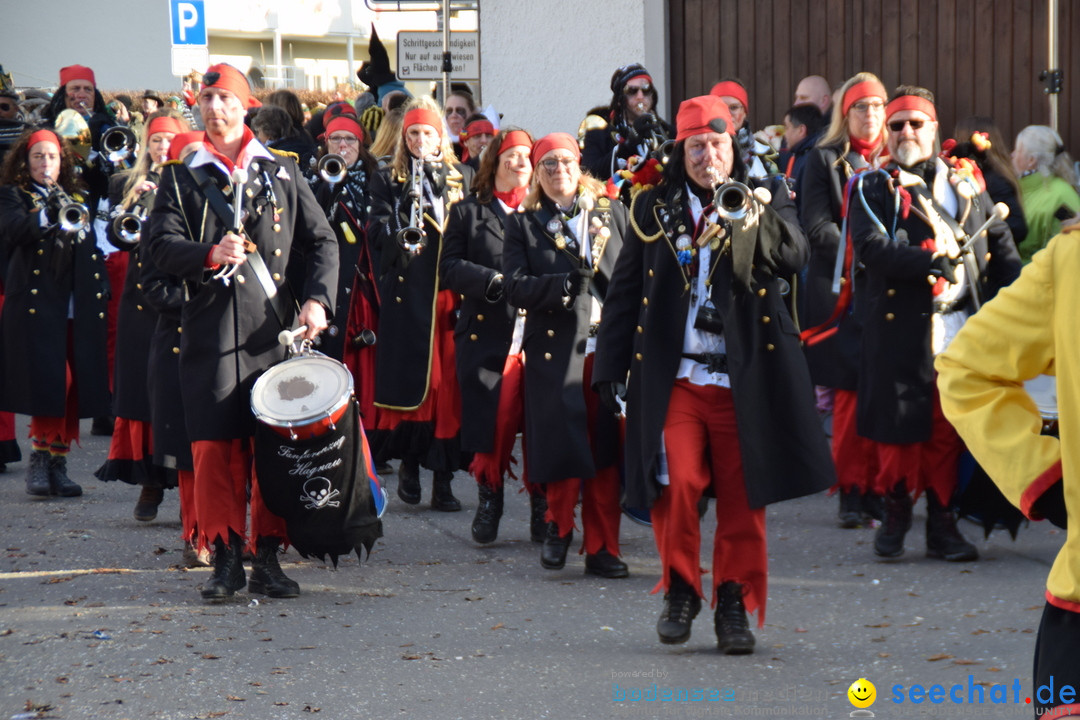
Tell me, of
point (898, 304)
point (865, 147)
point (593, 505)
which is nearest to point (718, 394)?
point (593, 505)

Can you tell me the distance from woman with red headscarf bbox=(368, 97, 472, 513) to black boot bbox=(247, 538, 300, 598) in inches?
80.6

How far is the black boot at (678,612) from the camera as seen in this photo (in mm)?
5273

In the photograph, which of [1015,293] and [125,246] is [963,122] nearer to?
[125,246]

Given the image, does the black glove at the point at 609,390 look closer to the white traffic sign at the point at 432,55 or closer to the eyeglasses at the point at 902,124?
the eyeglasses at the point at 902,124

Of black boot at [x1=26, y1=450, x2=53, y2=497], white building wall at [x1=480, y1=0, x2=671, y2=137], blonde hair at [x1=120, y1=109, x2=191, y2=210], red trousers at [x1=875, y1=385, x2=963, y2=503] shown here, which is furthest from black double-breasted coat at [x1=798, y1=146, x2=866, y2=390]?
white building wall at [x1=480, y1=0, x2=671, y2=137]

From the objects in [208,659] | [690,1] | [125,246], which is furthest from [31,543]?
[690,1]

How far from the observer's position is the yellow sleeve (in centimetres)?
260

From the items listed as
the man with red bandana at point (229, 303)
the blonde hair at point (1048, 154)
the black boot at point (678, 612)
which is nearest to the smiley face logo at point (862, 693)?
the black boot at point (678, 612)

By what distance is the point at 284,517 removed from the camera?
5.96 m

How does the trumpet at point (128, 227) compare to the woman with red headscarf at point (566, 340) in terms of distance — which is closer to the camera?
the woman with red headscarf at point (566, 340)

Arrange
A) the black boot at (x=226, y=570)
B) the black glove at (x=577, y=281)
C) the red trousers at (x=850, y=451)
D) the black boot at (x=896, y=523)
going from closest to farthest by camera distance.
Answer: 1. the black boot at (x=226, y=570)
2. the black glove at (x=577, y=281)
3. the black boot at (x=896, y=523)
4. the red trousers at (x=850, y=451)

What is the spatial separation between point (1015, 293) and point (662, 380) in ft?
8.72

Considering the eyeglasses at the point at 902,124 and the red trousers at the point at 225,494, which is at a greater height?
the eyeglasses at the point at 902,124

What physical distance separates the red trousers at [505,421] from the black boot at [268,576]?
137cm
